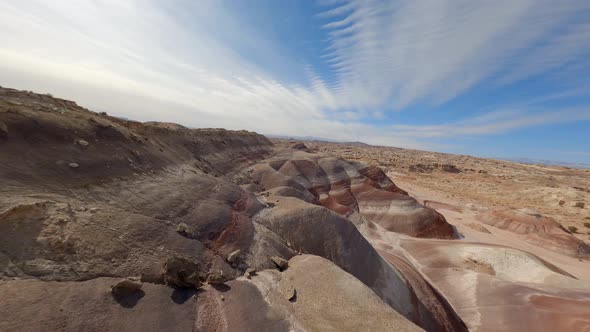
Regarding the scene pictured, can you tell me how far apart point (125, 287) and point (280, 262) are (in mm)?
5481

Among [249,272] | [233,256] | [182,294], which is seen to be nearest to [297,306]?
[249,272]

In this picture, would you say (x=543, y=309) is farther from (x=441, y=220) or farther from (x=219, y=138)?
(x=219, y=138)

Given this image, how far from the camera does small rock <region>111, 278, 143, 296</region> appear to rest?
6.69m

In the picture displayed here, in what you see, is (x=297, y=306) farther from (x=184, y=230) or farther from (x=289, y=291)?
(x=184, y=230)

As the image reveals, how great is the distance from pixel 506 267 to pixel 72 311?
28.0 m

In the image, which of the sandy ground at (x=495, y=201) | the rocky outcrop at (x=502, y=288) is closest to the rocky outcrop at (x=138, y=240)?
the rocky outcrop at (x=502, y=288)

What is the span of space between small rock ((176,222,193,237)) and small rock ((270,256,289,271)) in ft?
11.1

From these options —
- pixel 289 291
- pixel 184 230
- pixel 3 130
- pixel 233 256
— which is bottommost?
pixel 289 291

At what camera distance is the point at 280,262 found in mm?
10805

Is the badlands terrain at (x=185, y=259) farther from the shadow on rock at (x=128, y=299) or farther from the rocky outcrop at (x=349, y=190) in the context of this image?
the rocky outcrop at (x=349, y=190)

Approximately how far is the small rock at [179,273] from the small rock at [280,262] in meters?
3.46

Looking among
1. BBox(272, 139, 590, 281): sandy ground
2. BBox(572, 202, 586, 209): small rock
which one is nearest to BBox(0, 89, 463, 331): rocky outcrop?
BBox(272, 139, 590, 281): sandy ground

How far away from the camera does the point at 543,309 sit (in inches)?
658

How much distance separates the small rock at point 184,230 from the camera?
10113 millimetres
